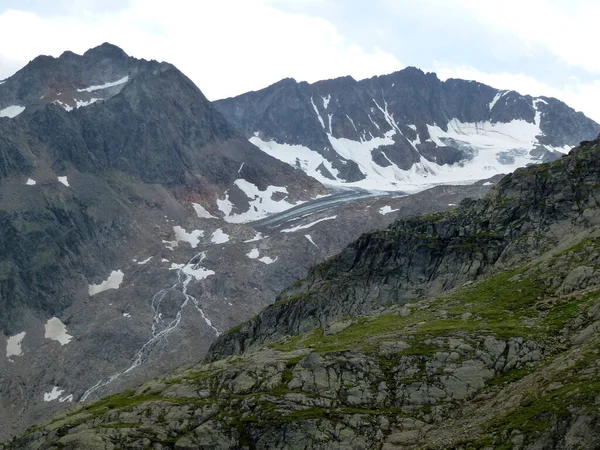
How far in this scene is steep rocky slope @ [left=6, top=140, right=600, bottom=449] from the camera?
43938 millimetres

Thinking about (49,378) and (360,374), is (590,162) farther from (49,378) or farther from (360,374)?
(49,378)

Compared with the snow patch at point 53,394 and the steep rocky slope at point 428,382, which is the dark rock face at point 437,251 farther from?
the snow patch at point 53,394

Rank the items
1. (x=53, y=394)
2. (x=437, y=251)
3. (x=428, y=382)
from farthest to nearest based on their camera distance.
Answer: (x=53, y=394) → (x=437, y=251) → (x=428, y=382)

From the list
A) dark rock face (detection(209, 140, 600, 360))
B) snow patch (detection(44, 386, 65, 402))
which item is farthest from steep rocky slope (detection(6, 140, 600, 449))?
snow patch (detection(44, 386, 65, 402))

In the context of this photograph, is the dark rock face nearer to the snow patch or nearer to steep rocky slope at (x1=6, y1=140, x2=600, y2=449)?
steep rocky slope at (x1=6, y1=140, x2=600, y2=449)

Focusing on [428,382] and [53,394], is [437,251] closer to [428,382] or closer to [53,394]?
[428,382]

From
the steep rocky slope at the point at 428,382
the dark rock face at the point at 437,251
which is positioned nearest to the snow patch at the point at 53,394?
the dark rock face at the point at 437,251

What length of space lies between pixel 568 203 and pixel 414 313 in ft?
87.3

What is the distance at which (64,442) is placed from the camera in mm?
56250

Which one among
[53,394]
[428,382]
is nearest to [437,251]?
[428,382]

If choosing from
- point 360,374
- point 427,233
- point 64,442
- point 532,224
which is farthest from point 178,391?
point 427,233

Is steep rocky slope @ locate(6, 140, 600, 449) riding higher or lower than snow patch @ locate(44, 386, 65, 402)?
higher

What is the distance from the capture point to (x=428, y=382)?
54031 mm

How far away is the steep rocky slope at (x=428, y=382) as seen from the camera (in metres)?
43.9
